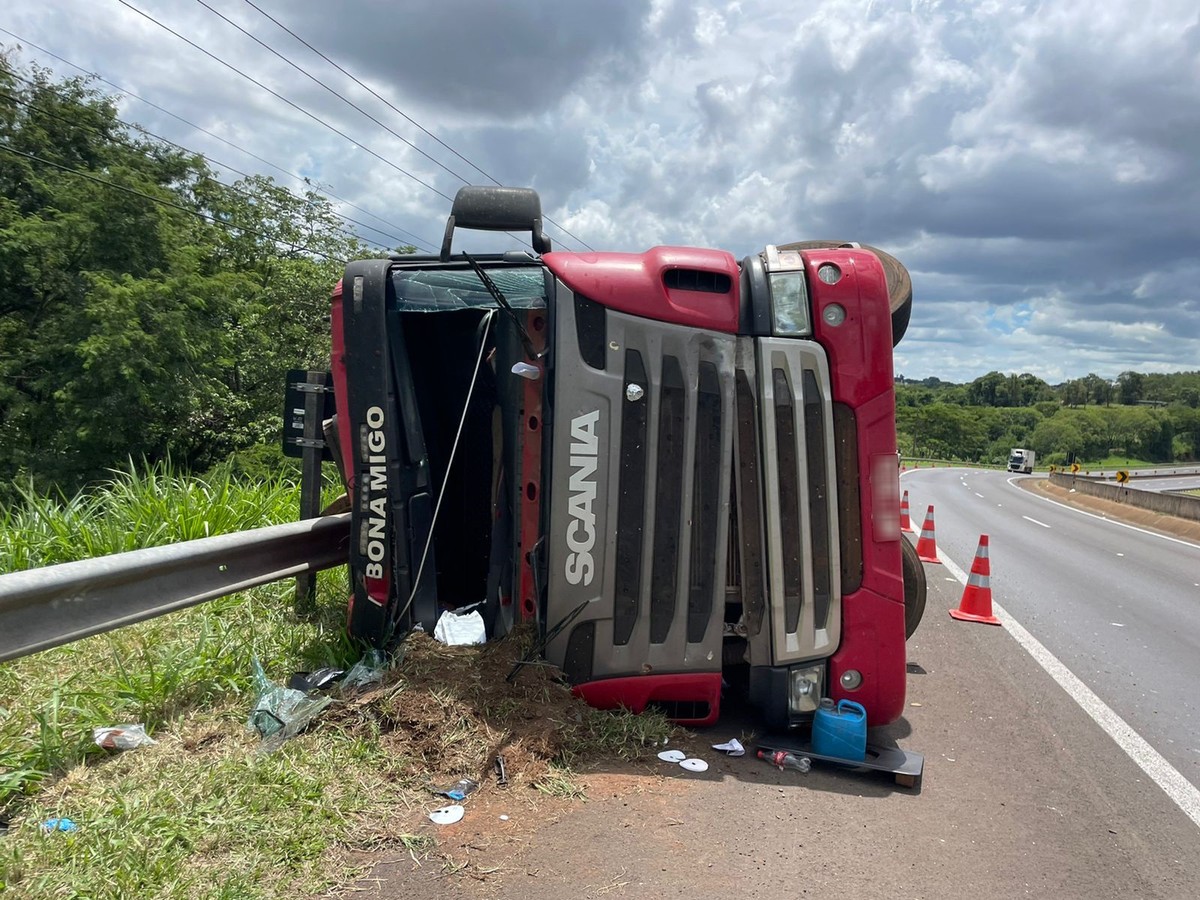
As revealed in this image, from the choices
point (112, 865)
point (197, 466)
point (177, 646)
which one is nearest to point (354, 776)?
point (112, 865)

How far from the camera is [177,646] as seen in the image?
13.5 ft

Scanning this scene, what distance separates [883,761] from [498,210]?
3.17 metres

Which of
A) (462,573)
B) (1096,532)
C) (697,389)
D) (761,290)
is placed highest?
(761,290)

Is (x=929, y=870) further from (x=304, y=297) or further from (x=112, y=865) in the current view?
(x=304, y=297)

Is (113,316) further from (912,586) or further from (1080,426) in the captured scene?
(1080,426)

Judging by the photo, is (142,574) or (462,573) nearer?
(142,574)

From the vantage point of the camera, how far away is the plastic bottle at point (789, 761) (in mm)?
3715

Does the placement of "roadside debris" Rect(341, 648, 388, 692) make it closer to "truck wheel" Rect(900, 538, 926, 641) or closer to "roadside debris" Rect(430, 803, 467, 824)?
"roadside debris" Rect(430, 803, 467, 824)

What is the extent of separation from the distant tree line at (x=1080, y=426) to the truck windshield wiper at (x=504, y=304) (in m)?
102

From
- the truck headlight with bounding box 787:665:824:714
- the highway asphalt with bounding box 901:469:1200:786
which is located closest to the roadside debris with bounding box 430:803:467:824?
the truck headlight with bounding box 787:665:824:714

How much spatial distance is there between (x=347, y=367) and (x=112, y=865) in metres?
2.23

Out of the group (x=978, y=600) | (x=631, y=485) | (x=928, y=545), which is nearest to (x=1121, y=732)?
(x=978, y=600)

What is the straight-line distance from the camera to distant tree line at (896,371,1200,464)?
4272 inches

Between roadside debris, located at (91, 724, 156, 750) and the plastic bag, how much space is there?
1.26 ft
